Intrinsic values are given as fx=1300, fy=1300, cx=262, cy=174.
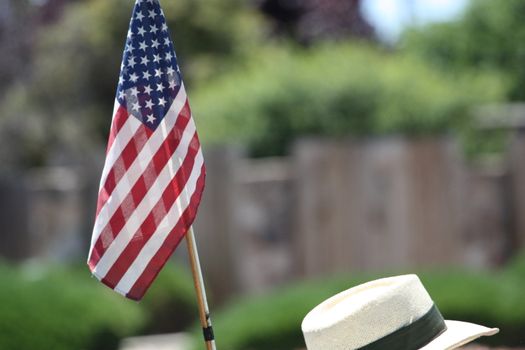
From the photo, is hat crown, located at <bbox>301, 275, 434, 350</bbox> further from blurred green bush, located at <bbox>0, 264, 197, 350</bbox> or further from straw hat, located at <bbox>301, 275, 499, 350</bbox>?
blurred green bush, located at <bbox>0, 264, 197, 350</bbox>

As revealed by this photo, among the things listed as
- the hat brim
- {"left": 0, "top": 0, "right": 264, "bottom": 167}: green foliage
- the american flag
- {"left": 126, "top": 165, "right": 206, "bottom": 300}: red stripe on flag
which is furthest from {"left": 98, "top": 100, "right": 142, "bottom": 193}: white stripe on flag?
{"left": 0, "top": 0, "right": 264, "bottom": 167}: green foliage

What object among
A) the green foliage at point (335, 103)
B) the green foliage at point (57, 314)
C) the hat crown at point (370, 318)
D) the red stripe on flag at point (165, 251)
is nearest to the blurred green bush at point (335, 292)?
the green foliage at point (57, 314)

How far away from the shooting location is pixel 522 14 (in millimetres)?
17203

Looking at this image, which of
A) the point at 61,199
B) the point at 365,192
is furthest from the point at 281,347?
the point at 61,199

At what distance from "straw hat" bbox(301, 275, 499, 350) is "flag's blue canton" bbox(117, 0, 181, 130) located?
84 centimetres

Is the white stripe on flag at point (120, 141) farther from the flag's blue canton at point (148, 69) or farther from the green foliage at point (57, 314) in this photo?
the green foliage at point (57, 314)

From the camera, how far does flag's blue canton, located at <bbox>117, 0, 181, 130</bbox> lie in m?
4.02

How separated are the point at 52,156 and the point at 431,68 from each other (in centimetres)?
522

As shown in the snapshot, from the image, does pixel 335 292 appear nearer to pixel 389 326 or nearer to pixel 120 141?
pixel 120 141

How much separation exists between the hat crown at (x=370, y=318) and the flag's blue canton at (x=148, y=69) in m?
0.84

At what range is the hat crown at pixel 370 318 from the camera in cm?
375

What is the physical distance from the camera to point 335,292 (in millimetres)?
8047

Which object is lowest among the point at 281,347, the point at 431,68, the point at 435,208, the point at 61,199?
the point at 281,347

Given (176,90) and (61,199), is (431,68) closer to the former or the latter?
(61,199)
